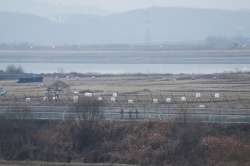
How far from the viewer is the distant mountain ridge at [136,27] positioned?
132500 millimetres

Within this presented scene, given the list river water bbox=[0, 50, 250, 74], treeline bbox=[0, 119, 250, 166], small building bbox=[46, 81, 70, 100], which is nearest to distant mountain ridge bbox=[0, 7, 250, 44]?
river water bbox=[0, 50, 250, 74]

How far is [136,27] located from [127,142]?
428ft

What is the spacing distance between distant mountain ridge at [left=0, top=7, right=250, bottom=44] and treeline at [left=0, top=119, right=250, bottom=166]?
324ft

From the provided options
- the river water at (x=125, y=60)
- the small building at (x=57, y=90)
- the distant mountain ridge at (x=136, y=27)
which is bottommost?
the small building at (x=57, y=90)

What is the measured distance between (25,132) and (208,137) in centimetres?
551

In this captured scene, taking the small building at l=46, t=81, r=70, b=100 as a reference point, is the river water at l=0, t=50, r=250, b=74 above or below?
above

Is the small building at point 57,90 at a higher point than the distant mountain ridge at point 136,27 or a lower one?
lower

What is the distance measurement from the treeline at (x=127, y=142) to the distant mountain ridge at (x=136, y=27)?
98.8 metres

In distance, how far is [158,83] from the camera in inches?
1437

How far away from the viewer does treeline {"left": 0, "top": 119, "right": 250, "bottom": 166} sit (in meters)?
20.8

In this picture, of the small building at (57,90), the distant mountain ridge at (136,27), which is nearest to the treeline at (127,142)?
the small building at (57,90)

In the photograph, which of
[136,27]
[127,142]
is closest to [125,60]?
[127,142]

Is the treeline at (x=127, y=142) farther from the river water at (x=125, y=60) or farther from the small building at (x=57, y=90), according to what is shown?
the river water at (x=125, y=60)

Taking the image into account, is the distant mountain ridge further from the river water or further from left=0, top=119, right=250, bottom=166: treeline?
left=0, top=119, right=250, bottom=166: treeline
